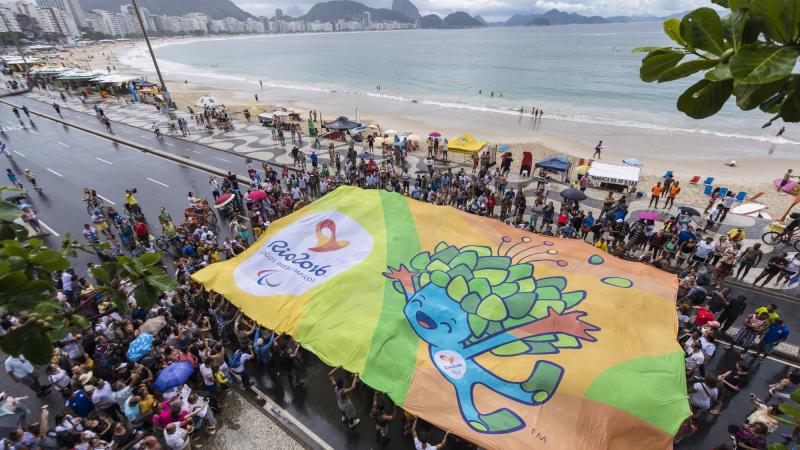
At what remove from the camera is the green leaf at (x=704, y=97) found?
6.48ft

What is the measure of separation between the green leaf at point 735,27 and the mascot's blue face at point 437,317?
7197 mm

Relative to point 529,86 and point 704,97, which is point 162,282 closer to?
point 704,97

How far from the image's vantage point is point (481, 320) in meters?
8.39

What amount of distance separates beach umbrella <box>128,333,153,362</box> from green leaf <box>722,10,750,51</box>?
12.3m

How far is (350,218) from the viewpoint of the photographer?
1205cm

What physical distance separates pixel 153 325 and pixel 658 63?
12926 mm

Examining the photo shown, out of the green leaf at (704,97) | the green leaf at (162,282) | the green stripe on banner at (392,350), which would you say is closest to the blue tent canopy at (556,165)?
the green stripe on banner at (392,350)

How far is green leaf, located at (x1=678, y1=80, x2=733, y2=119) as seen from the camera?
1.98 m

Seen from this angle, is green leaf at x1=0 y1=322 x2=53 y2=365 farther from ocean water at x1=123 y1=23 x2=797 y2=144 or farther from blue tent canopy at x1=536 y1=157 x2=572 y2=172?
ocean water at x1=123 y1=23 x2=797 y2=144

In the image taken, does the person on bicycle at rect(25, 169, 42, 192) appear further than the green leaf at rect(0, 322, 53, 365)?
Yes

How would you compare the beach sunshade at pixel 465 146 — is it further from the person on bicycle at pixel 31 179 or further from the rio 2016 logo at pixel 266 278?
the person on bicycle at pixel 31 179

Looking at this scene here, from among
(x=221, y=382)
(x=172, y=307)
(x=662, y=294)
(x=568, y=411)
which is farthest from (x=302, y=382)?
(x=662, y=294)

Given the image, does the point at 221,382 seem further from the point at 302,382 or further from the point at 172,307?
the point at 172,307

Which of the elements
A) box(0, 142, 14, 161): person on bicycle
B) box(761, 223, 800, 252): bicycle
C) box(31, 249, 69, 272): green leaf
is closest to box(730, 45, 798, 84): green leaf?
box(31, 249, 69, 272): green leaf
